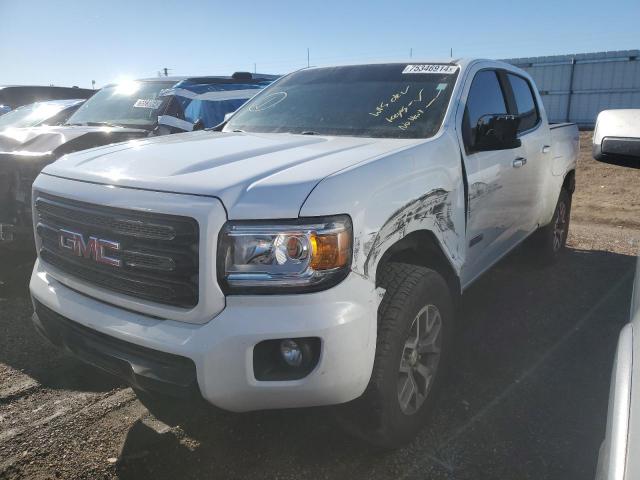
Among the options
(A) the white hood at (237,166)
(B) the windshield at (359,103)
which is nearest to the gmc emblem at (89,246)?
(A) the white hood at (237,166)

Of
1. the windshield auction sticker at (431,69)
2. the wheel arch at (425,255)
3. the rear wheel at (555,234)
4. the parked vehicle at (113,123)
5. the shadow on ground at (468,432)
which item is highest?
the windshield auction sticker at (431,69)

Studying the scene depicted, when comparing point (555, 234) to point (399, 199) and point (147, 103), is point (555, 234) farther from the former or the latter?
point (147, 103)

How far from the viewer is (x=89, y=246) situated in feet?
A: 7.42

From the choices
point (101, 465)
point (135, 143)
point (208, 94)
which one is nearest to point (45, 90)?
point (208, 94)

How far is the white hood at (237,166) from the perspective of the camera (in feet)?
6.46

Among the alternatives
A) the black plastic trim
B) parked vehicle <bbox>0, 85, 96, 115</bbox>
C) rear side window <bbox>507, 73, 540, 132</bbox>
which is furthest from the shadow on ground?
parked vehicle <bbox>0, 85, 96, 115</bbox>

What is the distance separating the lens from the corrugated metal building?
19406 millimetres

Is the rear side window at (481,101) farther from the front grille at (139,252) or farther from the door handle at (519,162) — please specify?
the front grille at (139,252)

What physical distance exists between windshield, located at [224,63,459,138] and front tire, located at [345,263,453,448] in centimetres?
93

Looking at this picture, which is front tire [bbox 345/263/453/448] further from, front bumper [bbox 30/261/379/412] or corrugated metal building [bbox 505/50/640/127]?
corrugated metal building [bbox 505/50/640/127]

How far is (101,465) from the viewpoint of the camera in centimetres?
242

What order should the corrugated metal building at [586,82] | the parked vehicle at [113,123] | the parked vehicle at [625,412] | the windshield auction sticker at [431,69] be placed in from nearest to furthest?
1. the parked vehicle at [625,412]
2. the windshield auction sticker at [431,69]
3. the parked vehicle at [113,123]
4. the corrugated metal building at [586,82]

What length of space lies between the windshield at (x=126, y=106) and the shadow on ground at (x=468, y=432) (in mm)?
3672

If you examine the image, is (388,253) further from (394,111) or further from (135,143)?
(135,143)
